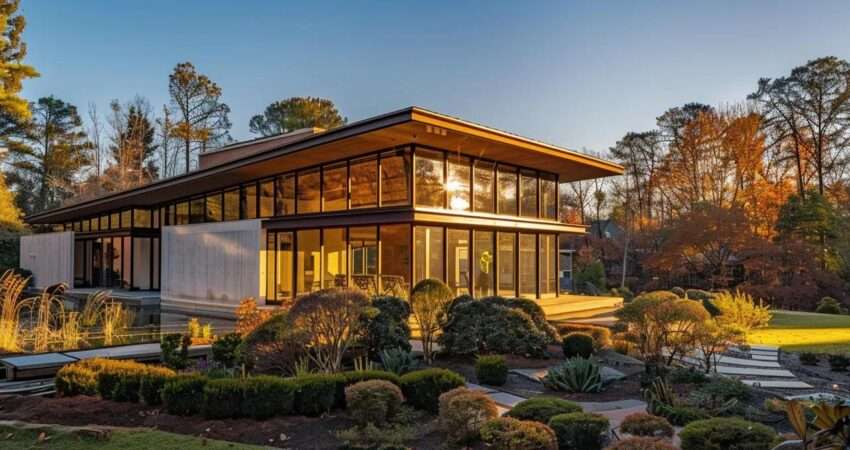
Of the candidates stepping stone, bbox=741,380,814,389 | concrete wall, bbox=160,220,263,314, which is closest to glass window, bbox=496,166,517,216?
concrete wall, bbox=160,220,263,314

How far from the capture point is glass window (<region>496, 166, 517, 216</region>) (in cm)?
1642

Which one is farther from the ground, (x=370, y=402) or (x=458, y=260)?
(x=458, y=260)

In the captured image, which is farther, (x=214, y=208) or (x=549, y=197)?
(x=214, y=208)

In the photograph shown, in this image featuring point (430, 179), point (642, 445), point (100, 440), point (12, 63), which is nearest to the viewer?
point (642, 445)

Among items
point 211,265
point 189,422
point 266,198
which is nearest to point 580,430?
point 189,422

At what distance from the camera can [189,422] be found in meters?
5.38

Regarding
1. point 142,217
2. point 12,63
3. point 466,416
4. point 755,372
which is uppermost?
point 12,63

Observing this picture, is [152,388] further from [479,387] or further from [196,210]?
[196,210]

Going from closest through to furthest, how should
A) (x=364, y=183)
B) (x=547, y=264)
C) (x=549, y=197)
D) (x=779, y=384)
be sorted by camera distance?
(x=779, y=384), (x=364, y=183), (x=547, y=264), (x=549, y=197)

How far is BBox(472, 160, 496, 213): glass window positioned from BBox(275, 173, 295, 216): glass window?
5.87m

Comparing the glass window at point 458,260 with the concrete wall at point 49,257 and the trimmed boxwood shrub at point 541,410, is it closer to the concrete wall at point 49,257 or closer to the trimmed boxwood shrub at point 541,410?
the trimmed boxwood shrub at point 541,410

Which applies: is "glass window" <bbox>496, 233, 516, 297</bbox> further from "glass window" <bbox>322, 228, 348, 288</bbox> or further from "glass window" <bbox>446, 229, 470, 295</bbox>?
"glass window" <bbox>322, 228, 348, 288</bbox>

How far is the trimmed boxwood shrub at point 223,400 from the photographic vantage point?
5.43 meters

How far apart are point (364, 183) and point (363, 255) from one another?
6.51ft
